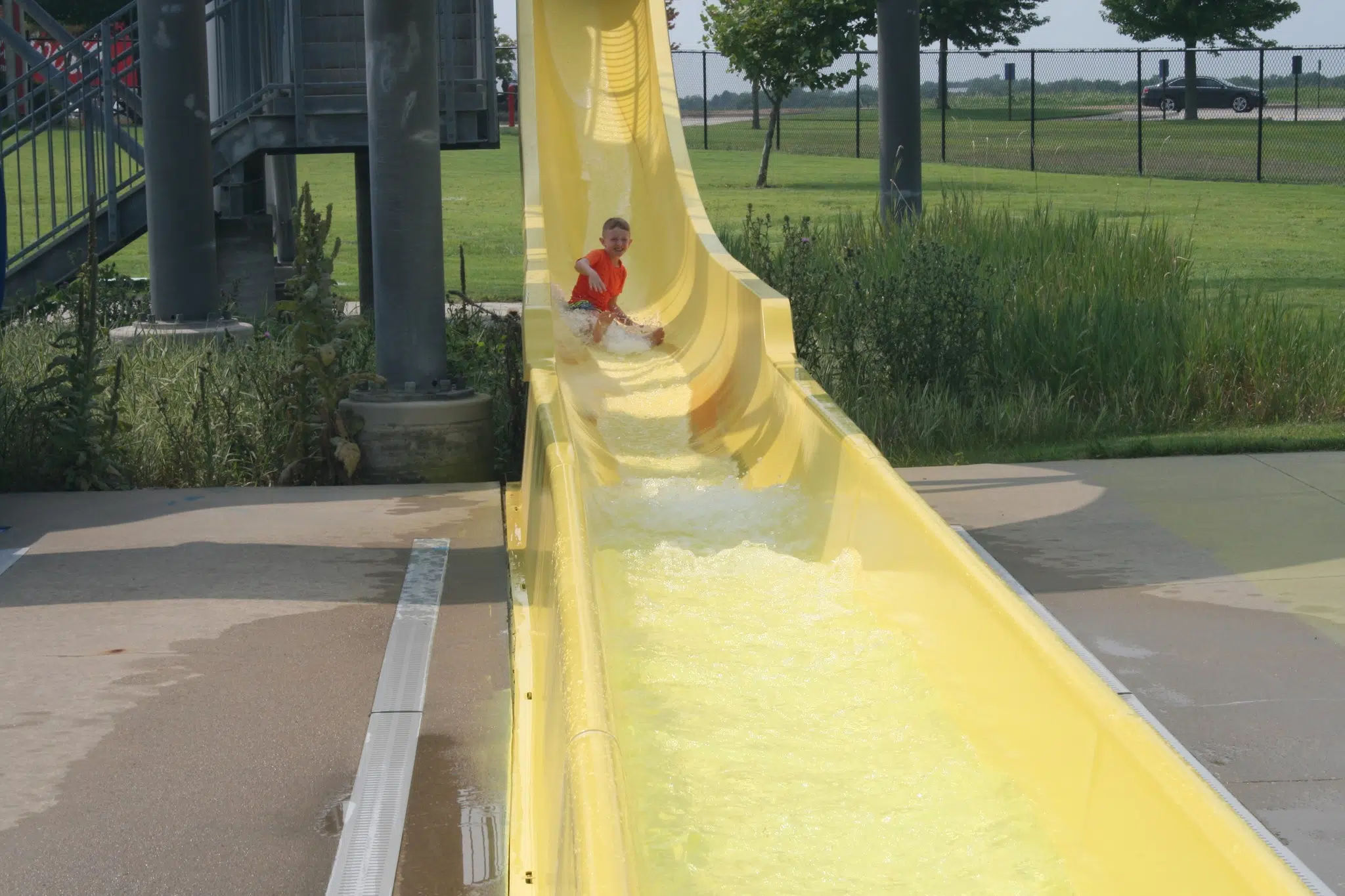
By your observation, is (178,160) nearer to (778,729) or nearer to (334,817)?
(334,817)

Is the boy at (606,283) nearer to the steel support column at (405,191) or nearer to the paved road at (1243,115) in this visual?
the steel support column at (405,191)

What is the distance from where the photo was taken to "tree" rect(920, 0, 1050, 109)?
46.3 m

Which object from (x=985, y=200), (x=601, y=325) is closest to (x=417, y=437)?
(x=601, y=325)

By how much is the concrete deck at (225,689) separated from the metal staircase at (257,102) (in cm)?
467

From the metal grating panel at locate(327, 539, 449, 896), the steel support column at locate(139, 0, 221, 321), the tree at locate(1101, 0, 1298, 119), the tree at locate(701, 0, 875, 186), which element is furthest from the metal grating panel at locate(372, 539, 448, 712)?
the tree at locate(1101, 0, 1298, 119)

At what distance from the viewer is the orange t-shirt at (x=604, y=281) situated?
9.83 m

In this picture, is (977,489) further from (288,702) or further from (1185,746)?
(288,702)

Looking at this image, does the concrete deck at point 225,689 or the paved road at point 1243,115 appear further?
the paved road at point 1243,115

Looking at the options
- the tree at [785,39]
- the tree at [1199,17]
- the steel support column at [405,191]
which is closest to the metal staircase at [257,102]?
the steel support column at [405,191]

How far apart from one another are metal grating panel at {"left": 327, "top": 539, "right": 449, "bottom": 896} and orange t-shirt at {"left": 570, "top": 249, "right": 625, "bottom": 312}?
12.0 feet

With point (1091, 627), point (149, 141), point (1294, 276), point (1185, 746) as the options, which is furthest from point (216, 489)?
point (1294, 276)

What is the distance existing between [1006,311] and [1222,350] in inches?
53.6

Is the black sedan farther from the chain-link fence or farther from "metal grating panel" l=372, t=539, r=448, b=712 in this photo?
"metal grating panel" l=372, t=539, r=448, b=712

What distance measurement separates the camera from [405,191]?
26.9 feet
